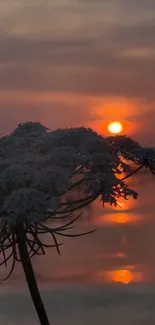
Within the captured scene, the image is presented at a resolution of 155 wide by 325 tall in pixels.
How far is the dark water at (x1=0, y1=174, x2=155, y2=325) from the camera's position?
1488 cm

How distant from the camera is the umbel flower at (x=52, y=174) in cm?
596

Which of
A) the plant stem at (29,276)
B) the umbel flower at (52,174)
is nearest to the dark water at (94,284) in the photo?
the plant stem at (29,276)

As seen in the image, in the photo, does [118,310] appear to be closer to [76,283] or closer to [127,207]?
[76,283]

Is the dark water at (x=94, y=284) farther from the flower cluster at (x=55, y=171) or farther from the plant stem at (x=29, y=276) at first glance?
the flower cluster at (x=55, y=171)

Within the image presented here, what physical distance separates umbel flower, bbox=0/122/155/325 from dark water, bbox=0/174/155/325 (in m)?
7.53

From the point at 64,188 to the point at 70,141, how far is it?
0.64 metres

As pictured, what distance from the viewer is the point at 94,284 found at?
1888 centimetres

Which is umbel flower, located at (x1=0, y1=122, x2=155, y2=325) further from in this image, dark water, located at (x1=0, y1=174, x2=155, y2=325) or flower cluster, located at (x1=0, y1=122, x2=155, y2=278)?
dark water, located at (x1=0, y1=174, x2=155, y2=325)

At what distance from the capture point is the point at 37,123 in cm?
774

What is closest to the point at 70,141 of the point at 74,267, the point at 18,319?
the point at 18,319

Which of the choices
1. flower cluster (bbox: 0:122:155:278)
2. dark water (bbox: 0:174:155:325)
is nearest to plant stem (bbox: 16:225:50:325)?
flower cluster (bbox: 0:122:155:278)

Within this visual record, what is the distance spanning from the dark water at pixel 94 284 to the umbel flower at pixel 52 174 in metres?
→ 7.53

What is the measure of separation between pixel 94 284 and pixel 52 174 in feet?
43.3

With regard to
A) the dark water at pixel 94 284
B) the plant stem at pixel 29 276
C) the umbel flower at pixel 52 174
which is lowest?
the dark water at pixel 94 284
